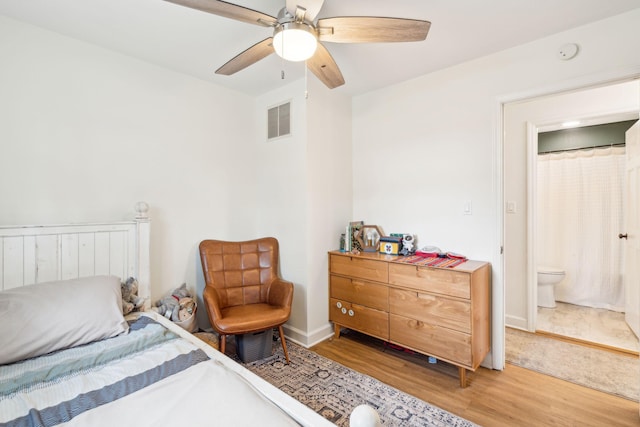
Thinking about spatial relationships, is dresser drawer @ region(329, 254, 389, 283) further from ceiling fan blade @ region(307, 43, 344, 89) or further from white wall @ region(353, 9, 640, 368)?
ceiling fan blade @ region(307, 43, 344, 89)

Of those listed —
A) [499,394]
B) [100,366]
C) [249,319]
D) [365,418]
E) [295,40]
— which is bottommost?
[499,394]

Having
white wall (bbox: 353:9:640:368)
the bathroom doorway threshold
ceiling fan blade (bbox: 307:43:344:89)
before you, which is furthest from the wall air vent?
the bathroom doorway threshold

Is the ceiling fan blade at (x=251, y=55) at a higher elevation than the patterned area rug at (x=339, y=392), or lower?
higher

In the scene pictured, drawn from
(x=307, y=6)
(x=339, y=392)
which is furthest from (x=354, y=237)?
(x=307, y=6)

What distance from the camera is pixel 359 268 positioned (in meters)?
2.72

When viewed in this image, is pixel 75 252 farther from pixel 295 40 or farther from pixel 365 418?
pixel 365 418

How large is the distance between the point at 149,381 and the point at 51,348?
0.70m

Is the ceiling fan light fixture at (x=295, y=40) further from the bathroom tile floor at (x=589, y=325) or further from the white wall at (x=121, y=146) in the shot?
the bathroom tile floor at (x=589, y=325)

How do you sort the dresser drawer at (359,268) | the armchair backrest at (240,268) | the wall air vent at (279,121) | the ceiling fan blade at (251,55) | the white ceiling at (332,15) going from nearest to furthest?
the ceiling fan blade at (251,55) → the white ceiling at (332,15) → the dresser drawer at (359,268) → the armchair backrest at (240,268) → the wall air vent at (279,121)

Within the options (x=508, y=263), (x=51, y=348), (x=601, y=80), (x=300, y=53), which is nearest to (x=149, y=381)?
(x=51, y=348)

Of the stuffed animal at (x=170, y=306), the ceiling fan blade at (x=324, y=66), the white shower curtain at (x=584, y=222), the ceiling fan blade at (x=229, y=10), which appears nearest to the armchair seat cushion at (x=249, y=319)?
the stuffed animal at (x=170, y=306)

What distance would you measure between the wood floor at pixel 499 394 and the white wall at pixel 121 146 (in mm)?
1781

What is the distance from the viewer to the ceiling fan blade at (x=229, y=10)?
129 cm

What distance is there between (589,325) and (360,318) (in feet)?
8.36
